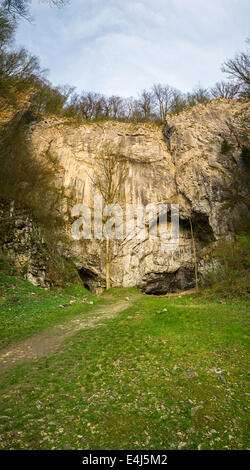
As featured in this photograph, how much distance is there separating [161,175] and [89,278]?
12138 mm

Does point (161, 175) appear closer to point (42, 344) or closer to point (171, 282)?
point (171, 282)

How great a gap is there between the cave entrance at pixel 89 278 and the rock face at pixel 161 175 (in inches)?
2.1

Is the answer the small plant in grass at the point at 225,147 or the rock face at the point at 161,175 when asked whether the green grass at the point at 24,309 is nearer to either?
the rock face at the point at 161,175

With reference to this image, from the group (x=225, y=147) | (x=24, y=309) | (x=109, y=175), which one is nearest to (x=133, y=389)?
(x=24, y=309)

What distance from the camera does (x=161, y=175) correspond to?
24125mm

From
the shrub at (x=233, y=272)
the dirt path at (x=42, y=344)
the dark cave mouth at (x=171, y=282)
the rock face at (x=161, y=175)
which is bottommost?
the dark cave mouth at (x=171, y=282)

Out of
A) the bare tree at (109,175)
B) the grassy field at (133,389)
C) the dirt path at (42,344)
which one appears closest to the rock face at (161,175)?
the bare tree at (109,175)

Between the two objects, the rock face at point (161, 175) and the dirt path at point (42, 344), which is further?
the rock face at point (161, 175)

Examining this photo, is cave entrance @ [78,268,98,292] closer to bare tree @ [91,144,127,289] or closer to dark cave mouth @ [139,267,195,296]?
bare tree @ [91,144,127,289]

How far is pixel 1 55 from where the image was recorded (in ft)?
38.1

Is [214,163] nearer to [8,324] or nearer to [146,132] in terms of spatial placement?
[146,132]

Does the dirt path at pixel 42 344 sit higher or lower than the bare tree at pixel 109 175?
lower

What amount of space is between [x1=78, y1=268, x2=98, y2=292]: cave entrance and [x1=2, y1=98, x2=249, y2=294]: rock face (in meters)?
0.05

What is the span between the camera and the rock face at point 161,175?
2166cm
